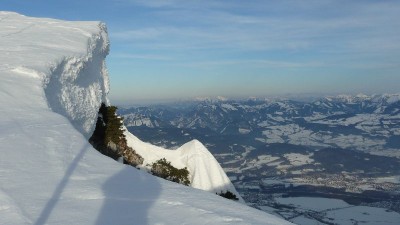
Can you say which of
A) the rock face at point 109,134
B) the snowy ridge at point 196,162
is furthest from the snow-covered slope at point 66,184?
the snowy ridge at point 196,162

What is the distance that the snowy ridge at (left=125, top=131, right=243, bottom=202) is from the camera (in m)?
37.9

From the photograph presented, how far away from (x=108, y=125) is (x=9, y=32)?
359 inches

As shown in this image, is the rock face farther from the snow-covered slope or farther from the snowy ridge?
the snow-covered slope

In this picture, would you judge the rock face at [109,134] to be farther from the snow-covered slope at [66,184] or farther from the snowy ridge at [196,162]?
the snow-covered slope at [66,184]

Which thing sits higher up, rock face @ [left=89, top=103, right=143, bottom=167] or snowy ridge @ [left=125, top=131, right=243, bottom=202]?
rock face @ [left=89, top=103, right=143, bottom=167]

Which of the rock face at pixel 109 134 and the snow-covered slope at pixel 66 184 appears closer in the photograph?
the snow-covered slope at pixel 66 184

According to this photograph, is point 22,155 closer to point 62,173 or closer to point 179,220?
point 62,173

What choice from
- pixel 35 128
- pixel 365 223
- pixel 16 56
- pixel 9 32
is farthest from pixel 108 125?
pixel 365 223

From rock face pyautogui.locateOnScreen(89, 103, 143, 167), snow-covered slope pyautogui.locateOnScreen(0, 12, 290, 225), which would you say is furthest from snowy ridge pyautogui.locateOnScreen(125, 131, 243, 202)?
snow-covered slope pyautogui.locateOnScreen(0, 12, 290, 225)

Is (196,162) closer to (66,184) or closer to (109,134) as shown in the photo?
(109,134)

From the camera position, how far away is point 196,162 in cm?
3903

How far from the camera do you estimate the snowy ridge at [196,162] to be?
37.9 m

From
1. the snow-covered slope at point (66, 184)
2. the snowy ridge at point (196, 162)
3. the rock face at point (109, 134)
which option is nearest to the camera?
the snow-covered slope at point (66, 184)

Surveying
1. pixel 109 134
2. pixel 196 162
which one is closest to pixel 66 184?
pixel 109 134
